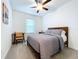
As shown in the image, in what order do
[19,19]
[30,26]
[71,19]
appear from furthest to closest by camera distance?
1. [30,26]
2. [19,19]
3. [71,19]

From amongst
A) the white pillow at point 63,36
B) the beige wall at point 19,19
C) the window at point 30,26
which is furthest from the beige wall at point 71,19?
the beige wall at point 19,19

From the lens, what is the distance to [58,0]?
414cm

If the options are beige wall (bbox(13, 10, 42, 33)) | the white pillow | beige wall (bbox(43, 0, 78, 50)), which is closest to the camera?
beige wall (bbox(43, 0, 78, 50))

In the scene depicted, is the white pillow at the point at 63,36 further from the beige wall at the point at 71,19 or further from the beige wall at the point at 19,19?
the beige wall at the point at 19,19

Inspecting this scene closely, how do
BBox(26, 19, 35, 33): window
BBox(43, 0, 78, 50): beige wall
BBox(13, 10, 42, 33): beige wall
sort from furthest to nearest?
1. BBox(26, 19, 35, 33): window
2. BBox(13, 10, 42, 33): beige wall
3. BBox(43, 0, 78, 50): beige wall

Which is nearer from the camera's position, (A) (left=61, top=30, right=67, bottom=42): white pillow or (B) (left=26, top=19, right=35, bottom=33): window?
(A) (left=61, top=30, right=67, bottom=42): white pillow

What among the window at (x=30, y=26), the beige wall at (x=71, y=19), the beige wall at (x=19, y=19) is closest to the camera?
the beige wall at (x=71, y=19)

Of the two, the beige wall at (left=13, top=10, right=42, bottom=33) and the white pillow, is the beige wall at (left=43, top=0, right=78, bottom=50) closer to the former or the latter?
the white pillow

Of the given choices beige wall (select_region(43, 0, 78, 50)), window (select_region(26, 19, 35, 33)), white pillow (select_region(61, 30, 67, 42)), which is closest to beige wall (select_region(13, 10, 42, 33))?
window (select_region(26, 19, 35, 33))

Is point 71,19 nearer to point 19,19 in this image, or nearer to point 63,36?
point 63,36

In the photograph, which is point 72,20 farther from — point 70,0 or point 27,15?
point 27,15

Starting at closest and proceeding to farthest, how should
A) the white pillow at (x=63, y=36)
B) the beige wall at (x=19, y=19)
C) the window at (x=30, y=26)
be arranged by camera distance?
1. the white pillow at (x=63, y=36)
2. the beige wall at (x=19, y=19)
3. the window at (x=30, y=26)

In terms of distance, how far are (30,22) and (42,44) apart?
4955mm

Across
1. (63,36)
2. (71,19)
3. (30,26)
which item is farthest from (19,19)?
(71,19)
